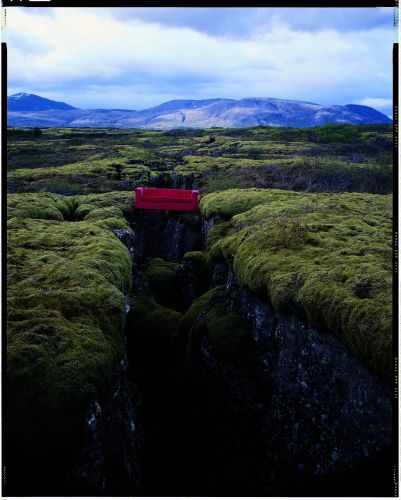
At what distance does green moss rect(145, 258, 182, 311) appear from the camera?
2448cm

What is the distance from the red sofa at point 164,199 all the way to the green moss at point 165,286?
8214 mm

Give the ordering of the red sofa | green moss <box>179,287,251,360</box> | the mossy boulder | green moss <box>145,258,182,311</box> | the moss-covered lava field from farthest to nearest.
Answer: the red sofa, green moss <box>145,258,182,311</box>, green moss <box>179,287,251,360</box>, the moss-covered lava field, the mossy boulder

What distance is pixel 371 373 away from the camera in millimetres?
9500

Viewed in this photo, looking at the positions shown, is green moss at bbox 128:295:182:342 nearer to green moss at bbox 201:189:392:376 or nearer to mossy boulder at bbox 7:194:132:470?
green moss at bbox 201:189:392:376

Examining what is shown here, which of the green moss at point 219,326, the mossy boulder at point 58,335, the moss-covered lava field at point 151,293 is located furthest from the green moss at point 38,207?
the green moss at point 219,326

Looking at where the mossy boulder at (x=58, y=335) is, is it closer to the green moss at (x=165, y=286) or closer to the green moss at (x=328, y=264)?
the green moss at (x=328, y=264)

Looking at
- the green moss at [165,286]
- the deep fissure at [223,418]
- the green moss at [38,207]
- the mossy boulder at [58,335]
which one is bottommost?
the deep fissure at [223,418]

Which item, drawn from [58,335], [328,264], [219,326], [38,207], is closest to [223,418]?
[219,326]

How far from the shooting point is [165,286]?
25281 millimetres

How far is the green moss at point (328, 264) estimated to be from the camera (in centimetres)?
989

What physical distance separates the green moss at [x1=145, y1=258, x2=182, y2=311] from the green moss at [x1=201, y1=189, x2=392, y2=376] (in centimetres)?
406

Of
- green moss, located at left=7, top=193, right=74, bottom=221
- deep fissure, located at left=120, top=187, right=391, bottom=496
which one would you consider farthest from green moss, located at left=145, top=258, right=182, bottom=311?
green moss, located at left=7, top=193, right=74, bottom=221

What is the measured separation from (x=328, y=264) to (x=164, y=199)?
23075mm

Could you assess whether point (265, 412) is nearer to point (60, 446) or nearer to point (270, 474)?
point (270, 474)
